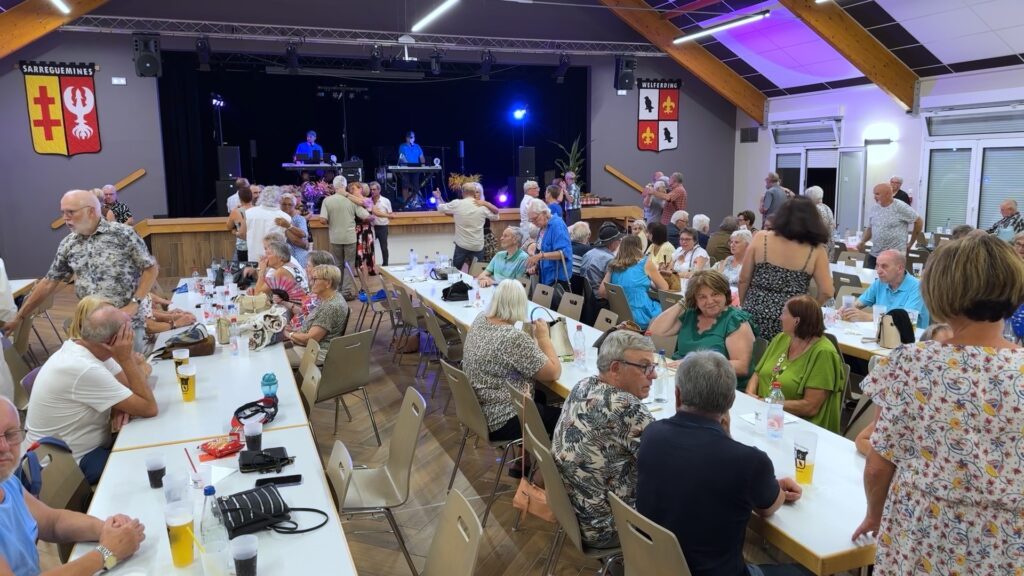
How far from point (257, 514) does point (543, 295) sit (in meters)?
4.27

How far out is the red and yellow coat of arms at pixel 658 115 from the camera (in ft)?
50.1

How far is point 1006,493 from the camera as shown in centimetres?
166

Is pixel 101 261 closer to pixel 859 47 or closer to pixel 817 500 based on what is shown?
pixel 817 500

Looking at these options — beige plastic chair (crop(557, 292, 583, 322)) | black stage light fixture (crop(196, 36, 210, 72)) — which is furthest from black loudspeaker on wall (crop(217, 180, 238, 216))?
beige plastic chair (crop(557, 292, 583, 322))

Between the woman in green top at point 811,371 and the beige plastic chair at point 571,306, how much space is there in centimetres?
236

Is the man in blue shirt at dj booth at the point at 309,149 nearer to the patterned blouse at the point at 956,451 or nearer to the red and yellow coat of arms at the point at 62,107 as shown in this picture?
the red and yellow coat of arms at the point at 62,107

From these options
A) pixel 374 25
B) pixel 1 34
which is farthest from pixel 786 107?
pixel 1 34

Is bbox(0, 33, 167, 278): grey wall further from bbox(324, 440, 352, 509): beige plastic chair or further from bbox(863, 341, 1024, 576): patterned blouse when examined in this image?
bbox(863, 341, 1024, 576): patterned blouse

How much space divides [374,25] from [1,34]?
19.1ft

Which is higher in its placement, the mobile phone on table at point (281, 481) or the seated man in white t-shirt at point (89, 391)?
the seated man in white t-shirt at point (89, 391)

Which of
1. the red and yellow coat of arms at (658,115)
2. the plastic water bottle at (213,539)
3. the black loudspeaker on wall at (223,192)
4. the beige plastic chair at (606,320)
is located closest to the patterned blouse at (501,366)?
the beige plastic chair at (606,320)

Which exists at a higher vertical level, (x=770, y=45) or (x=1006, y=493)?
(x=770, y=45)

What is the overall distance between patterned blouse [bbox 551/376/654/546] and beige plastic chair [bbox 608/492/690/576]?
330 millimetres

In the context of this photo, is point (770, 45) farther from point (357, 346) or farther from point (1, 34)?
point (1, 34)
